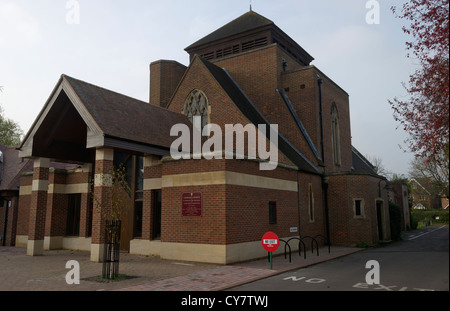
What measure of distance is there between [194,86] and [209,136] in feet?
12.3

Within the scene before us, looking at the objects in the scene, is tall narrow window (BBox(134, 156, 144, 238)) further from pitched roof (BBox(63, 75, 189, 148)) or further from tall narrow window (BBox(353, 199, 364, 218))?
tall narrow window (BBox(353, 199, 364, 218))

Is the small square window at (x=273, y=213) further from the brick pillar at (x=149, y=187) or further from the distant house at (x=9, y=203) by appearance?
the distant house at (x=9, y=203)

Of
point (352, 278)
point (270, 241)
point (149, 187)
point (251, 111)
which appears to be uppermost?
point (251, 111)

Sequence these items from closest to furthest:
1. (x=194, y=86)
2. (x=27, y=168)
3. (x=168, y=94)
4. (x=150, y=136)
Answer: (x=150, y=136) → (x=194, y=86) → (x=27, y=168) → (x=168, y=94)

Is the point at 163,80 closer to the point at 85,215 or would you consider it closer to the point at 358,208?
the point at 85,215

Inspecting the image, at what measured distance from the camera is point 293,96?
23719mm

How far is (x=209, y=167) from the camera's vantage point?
13891mm

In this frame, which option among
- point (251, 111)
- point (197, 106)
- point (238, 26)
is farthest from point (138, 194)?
point (238, 26)

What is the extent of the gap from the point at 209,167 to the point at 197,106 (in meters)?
9.42

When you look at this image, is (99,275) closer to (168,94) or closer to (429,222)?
(168,94)

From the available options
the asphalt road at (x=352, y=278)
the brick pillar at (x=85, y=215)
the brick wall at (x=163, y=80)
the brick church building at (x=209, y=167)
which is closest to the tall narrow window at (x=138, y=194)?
the brick church building at (x=209, y=167)

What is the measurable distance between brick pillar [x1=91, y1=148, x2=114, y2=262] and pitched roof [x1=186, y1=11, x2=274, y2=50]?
688 inches

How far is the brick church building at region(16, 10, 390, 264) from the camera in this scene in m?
14.0
